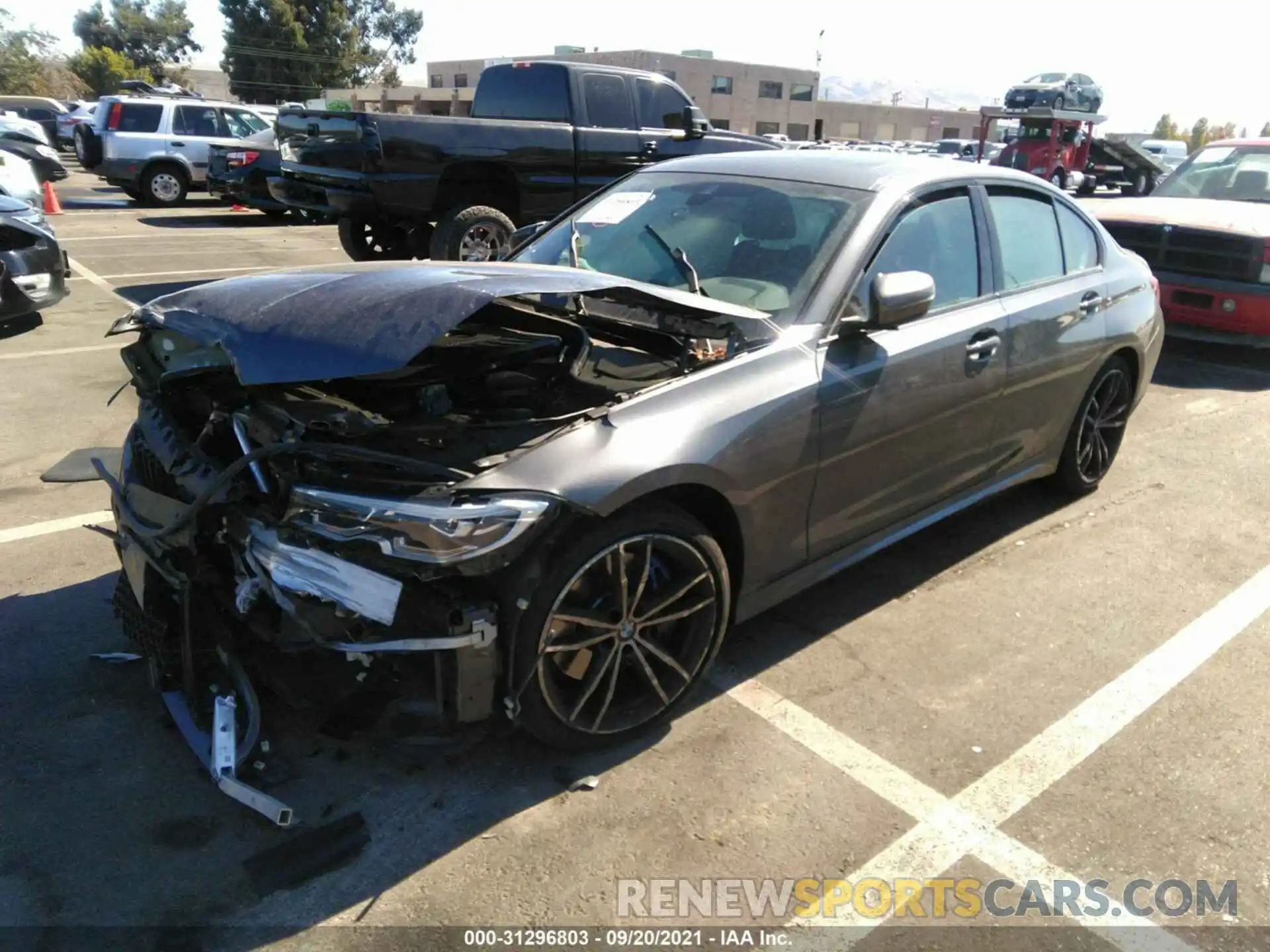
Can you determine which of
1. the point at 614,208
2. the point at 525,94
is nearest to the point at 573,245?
the point at 614,208

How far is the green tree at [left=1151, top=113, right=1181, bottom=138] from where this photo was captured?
6153 centimetres

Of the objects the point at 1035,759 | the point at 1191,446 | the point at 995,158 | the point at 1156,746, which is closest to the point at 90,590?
the point at 1035,759

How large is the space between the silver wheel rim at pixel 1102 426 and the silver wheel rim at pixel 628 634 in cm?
285

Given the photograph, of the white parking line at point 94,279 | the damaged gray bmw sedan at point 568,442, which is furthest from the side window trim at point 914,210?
the white parking line at point 94,279

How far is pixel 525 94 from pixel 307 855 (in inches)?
369

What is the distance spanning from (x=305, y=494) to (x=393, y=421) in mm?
462

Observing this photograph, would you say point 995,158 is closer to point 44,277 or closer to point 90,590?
point 44,277

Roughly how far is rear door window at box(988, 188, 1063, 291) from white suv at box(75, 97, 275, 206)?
52.0 feet

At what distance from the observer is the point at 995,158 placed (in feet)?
85.3

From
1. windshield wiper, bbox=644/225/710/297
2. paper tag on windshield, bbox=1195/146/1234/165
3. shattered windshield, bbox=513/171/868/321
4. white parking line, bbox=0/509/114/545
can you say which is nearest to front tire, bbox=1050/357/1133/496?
shattered windshield, bbox=513/171/868/321

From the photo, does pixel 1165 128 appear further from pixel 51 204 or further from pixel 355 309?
pixel 355 309

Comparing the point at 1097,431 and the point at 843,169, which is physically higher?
the point at 843,169

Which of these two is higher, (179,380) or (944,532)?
(179,380)

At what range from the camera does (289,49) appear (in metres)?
52.7
